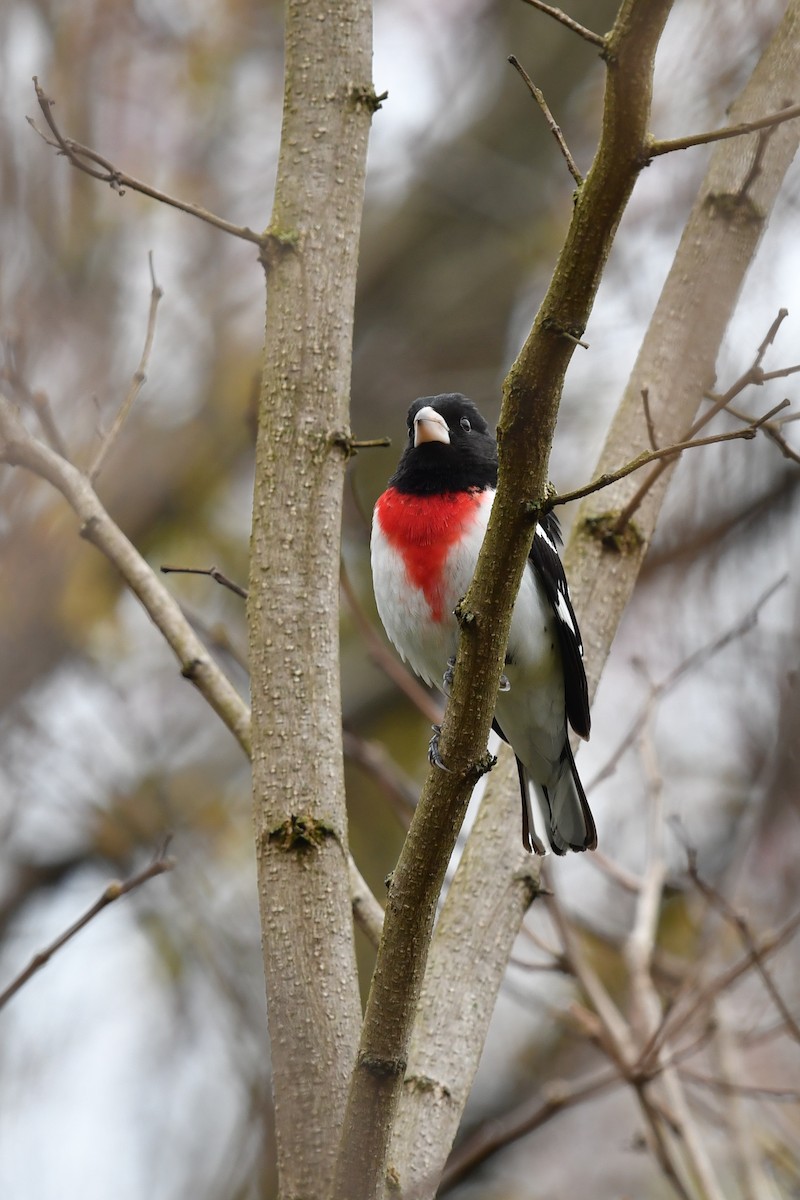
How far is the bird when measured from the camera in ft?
12.6

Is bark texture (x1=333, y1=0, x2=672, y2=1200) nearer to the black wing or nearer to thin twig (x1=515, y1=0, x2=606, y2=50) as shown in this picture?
thin twig (x1=515, y1=0, x2=606, y2=50)

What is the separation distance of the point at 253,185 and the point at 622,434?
511 cm

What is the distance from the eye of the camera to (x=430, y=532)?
12.8 ft

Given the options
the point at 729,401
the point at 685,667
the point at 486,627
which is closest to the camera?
the point at 486,627

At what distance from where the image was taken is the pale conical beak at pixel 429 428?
13.2 ft

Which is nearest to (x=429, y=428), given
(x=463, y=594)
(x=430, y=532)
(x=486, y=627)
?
(x=430, y=532)

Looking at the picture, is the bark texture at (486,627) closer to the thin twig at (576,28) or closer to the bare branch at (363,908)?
the thin twig at (576,28)

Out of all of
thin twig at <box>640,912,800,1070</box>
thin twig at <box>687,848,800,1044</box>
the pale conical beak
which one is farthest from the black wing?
thin twig at <box>640,912,800,1070</box>

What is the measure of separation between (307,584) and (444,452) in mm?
1170

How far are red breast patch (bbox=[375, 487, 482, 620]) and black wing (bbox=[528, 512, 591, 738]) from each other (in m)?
0.25

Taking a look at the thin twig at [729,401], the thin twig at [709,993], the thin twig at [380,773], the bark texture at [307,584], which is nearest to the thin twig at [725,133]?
the thin twig at [729,401]

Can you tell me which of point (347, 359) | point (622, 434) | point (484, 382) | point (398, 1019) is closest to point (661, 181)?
point (484, 382)

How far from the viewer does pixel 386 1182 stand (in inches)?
107

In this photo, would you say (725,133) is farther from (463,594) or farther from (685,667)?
(685,667)
